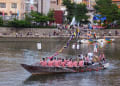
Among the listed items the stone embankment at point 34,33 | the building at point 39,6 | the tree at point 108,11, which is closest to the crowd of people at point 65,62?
the stone embankment at point 34,33

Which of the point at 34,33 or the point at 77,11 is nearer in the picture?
the point at 34,33

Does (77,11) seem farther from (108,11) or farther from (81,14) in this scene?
(108,11)

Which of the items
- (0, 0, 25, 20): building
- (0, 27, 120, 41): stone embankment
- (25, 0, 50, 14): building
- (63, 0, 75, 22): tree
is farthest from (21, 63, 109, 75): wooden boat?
(25, 0, 50, 14): building

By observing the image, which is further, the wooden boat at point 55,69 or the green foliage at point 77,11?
the green foliage at point 77,11

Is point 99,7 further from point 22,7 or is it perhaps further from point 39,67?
point 39,67

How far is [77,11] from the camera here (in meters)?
108

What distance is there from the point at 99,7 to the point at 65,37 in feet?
60.0

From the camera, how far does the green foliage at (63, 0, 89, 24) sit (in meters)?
106

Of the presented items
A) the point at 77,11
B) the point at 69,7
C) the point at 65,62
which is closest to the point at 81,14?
the point at 77,11

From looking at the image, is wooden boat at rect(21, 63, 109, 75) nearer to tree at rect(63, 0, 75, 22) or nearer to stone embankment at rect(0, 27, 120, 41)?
stone embankment at rect(0, 27, 120, 41)

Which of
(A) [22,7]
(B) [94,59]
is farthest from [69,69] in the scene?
(A) [22,7]

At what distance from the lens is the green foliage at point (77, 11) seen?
106m

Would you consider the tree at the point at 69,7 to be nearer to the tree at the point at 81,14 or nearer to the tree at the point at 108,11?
the tree at the point at 81,14

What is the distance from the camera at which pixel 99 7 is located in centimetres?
10256
